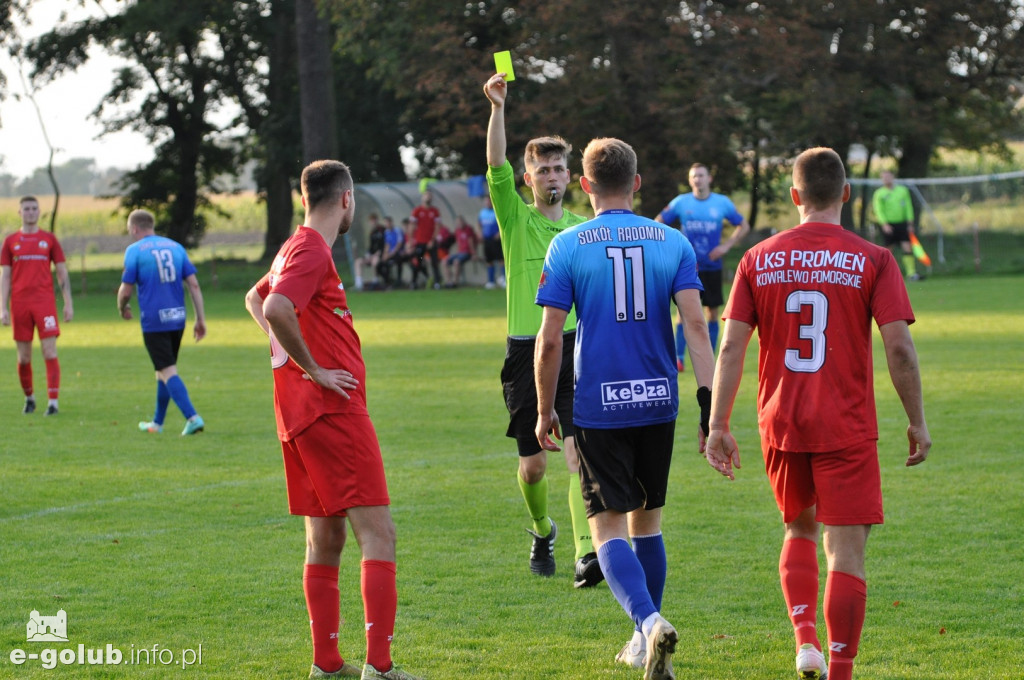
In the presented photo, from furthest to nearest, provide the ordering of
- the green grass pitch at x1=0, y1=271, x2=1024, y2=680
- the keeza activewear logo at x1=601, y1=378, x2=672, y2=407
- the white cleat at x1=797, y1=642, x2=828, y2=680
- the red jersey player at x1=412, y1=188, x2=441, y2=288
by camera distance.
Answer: the red jersey player at x1=412, y1=188, x2=441, y2=288
the green grass pitch at x1=0, y1=271, x2=1024, y2=680
the keeza activewear logo at x1=601, y1=378, x2=672, y2=407
the white cleat at x1=797, y1=642, x2=828, y2=680

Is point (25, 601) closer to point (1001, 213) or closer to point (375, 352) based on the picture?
point (375, 352)

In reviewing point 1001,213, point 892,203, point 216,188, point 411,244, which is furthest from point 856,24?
point 216,188

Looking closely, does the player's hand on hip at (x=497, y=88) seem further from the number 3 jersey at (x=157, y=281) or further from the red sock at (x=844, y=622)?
the number 3 jersey at (x=157, y=281)

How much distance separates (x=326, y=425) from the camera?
15.2 feet

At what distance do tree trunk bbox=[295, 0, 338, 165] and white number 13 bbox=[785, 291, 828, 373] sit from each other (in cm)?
3117

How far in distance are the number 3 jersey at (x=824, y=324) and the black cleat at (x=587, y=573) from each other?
1765 mm

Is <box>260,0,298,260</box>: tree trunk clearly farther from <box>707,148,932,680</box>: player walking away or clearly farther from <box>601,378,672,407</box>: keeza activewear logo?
<box>707,148,932,680</box>: player walking away

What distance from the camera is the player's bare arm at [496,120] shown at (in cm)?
576

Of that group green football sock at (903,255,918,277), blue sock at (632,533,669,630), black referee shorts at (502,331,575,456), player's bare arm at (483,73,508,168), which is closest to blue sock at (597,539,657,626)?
blue sock at (632,533,669,630)

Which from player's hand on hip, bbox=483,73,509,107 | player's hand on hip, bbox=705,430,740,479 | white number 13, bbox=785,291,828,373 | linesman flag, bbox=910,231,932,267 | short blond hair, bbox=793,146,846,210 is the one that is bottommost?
linesman flag, bbox=910,231,932,267

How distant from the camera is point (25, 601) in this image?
5.99 meters

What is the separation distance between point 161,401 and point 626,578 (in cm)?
777

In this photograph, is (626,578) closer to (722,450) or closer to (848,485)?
(722,450)

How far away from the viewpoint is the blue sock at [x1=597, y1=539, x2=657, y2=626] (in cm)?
459
